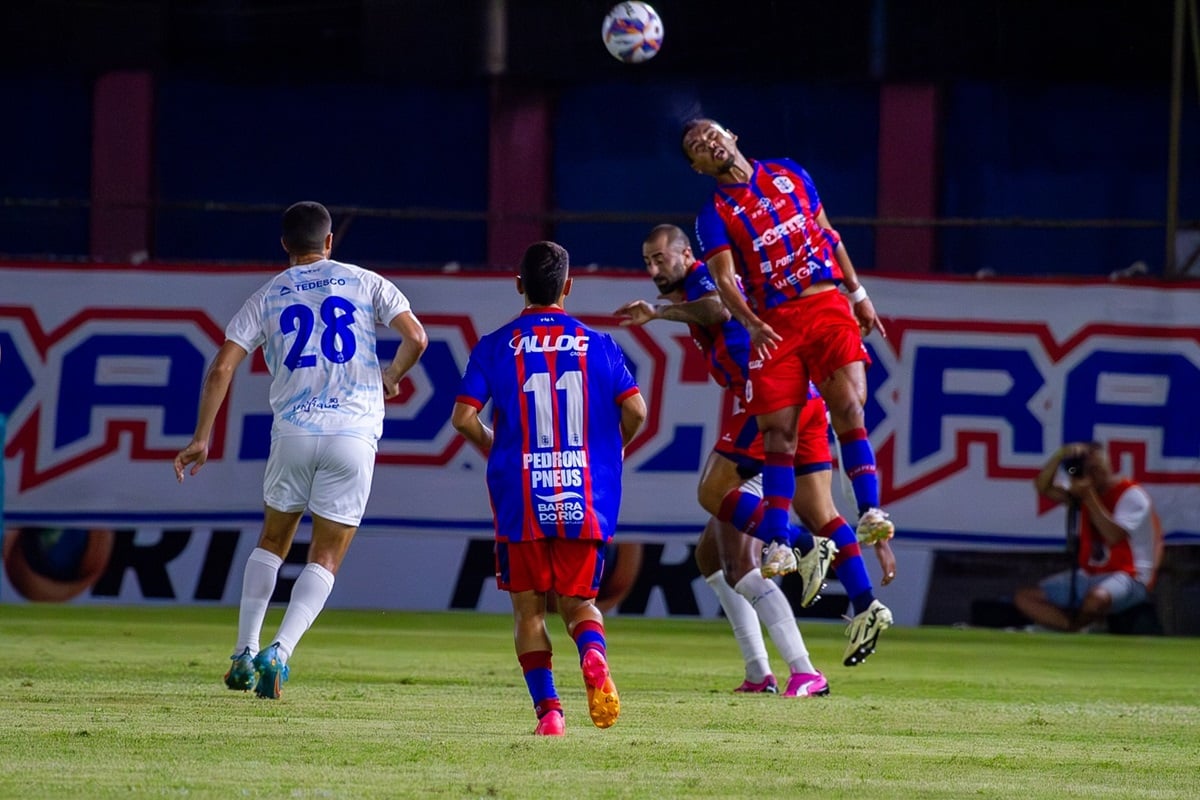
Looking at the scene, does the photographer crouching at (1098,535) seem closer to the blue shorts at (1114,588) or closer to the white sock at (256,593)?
the blue shorts at (1114,588)

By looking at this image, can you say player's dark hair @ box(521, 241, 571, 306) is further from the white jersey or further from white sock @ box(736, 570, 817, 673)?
white sock @ box(736, 570, 817, 673)

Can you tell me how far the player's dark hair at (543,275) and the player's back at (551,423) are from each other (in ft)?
0.18

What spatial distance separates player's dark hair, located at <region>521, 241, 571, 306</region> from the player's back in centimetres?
A: 6

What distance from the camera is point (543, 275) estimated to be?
263 inches

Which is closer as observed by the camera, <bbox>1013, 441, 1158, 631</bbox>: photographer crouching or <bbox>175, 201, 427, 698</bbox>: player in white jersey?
<bbox>175, 201, 427, 698</bbox>: player in white jersey

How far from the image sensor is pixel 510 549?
658 centimetres

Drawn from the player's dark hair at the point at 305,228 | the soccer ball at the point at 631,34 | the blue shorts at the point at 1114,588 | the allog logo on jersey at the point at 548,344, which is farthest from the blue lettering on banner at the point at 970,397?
the allog logo on jersey at the point at 548,344

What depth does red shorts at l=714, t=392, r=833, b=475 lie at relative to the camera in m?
8.88

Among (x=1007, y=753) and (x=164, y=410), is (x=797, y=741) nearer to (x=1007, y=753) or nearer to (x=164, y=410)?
(x=1007, y=753)

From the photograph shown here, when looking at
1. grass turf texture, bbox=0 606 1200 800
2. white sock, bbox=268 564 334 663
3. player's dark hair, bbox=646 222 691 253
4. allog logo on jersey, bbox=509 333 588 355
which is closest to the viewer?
grass turf texture, bbox=0 606 1200 800

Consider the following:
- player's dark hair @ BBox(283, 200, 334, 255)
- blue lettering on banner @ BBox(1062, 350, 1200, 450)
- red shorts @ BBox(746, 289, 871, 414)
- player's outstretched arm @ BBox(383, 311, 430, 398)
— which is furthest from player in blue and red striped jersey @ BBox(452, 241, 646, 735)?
blue lettering on banner @ BBox(1062, 350, 1200, 450)

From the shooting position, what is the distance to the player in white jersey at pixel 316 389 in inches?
307

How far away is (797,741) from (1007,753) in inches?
26.8

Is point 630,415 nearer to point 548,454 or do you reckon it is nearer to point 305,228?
point 548,454
